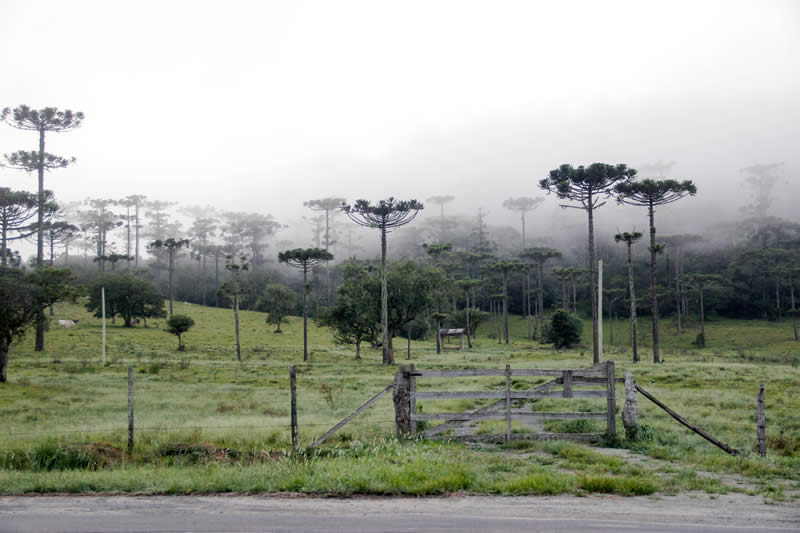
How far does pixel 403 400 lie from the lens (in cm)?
1151

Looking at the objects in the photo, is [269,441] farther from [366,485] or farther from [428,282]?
[428,282]

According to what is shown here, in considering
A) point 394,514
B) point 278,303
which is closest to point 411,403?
point 394,514

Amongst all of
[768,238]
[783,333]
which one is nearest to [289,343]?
[783,333]

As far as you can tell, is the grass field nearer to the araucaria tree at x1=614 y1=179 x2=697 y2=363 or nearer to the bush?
the araucaria tree at x1=614 y1=179 x2=697 y2=363

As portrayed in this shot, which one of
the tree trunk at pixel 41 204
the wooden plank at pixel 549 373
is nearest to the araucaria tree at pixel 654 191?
the wooden plank at pixel 549 373

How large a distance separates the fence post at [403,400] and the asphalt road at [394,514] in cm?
361

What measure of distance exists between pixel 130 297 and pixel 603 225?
146m

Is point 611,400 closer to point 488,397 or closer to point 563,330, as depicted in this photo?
point 488,397

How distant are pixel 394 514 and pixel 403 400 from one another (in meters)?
4.36

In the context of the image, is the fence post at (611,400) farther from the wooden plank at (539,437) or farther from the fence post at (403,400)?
the fence post at (403,400)

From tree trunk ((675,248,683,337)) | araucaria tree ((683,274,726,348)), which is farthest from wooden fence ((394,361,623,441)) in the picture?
tree trunk ((675,248,683,337))

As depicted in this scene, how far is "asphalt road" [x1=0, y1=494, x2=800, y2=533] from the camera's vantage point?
6605 mm

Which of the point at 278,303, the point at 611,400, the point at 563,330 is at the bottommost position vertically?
the point at 563,330

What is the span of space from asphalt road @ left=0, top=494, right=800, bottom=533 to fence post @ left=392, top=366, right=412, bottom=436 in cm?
361
